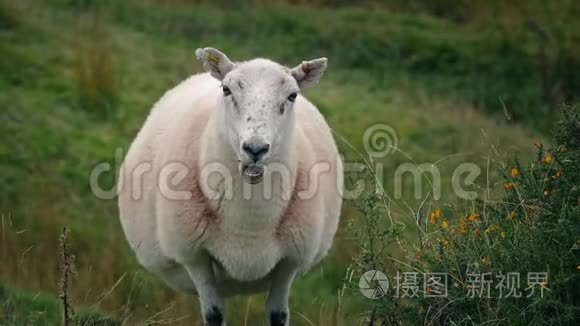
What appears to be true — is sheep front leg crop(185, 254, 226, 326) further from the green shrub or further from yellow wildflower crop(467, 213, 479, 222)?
yellow wildflower crop(467, 213, 479, 222)

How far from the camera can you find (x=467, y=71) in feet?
46.7

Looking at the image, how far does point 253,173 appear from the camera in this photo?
5152 millimetres

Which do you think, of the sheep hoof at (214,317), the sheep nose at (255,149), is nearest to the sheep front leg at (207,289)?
the sheep hoof at (214,317)

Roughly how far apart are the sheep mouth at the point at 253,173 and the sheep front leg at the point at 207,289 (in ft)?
2.52

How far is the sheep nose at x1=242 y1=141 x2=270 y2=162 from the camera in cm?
499

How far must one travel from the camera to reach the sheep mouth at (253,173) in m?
5.13

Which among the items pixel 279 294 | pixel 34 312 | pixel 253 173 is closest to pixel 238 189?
pixel 253 173

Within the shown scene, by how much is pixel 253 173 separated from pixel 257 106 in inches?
13.8

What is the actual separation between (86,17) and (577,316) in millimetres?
10208

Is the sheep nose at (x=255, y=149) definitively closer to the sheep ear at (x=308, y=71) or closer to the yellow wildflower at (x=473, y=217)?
the sheep ear at (x=308, y=71)

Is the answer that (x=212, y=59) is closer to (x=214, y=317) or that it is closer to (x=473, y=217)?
(x=214, y=317)

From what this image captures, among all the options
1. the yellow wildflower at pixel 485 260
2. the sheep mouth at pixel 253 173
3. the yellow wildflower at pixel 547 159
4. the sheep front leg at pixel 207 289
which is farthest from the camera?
the sheep front leg at pixel 207 289

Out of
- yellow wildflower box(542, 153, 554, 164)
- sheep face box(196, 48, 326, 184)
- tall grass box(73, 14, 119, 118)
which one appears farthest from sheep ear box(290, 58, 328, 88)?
Answer: tall grass box(73, 14, 119, 118)

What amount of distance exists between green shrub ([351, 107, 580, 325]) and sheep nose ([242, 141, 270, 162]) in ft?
2.82
